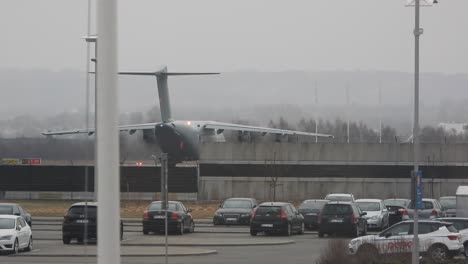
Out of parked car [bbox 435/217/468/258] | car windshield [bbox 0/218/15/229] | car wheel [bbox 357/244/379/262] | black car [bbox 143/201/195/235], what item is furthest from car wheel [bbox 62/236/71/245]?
parked car [bbox 435/217/468/258]

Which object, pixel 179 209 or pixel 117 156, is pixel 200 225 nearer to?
pixel 179 209

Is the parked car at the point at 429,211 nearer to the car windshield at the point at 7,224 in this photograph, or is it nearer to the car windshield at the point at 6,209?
the car windshield at the point at 6,209

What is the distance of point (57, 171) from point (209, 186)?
11393mm

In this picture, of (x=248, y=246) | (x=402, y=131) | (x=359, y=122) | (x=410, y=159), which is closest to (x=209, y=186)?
(x=410, y=159)

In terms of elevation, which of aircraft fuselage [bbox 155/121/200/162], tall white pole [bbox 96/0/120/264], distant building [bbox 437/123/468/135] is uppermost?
distant building [bbox 437/123/468/135]

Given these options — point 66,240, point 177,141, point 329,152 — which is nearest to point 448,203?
point 329,152

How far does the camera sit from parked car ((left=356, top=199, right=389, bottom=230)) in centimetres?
4272

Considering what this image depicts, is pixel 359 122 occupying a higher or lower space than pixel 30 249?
higher

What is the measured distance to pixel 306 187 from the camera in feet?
230

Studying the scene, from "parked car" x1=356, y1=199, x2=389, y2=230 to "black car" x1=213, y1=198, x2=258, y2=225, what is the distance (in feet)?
19.7

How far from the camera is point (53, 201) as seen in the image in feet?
220

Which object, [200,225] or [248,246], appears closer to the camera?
[248,246]

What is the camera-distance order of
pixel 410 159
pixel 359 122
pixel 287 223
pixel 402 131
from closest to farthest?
pixel 287 223 < pixel 410 159 < pixel 402 131 < pixel 359 122

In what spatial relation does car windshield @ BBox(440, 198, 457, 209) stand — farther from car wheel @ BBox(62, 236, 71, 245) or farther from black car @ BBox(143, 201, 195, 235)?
car wheel @ BBox(62, 236, 71, 245)
